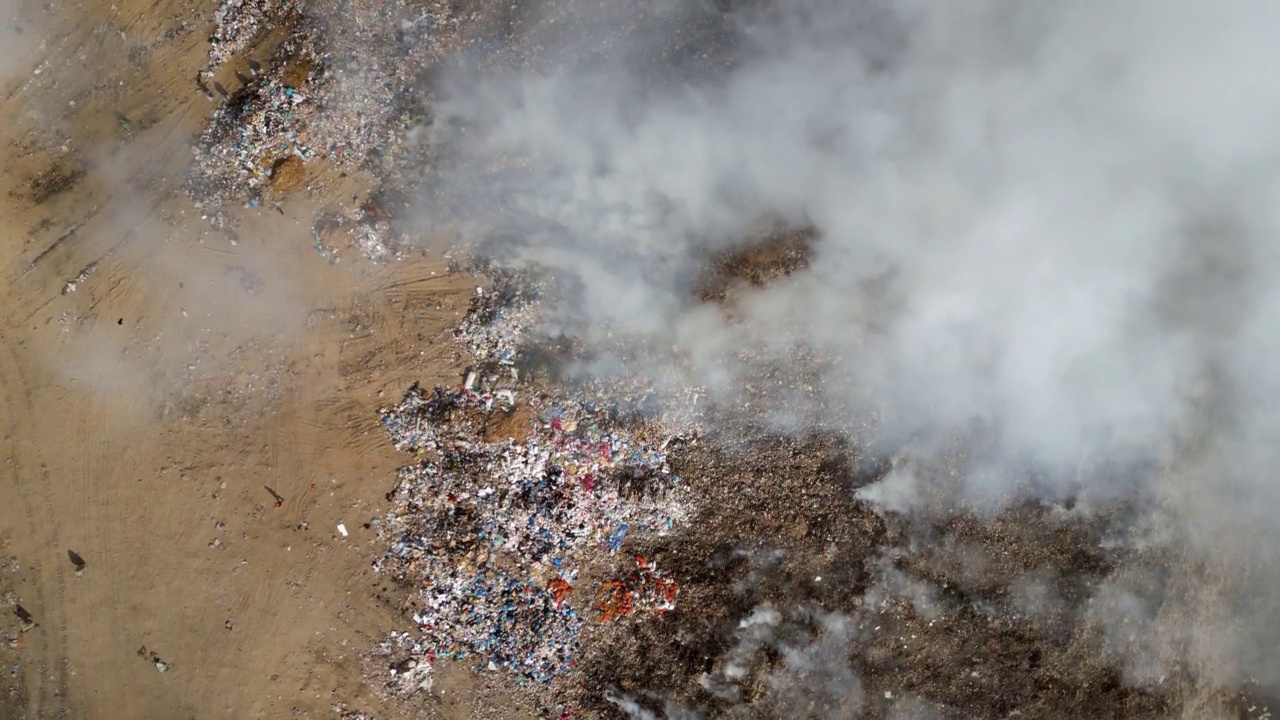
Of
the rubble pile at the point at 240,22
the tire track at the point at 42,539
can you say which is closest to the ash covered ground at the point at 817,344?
the rubble pile at the point at 240,22

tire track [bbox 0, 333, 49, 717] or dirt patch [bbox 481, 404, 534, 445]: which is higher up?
dirt patch [bbox 481, 404, 534, 445]

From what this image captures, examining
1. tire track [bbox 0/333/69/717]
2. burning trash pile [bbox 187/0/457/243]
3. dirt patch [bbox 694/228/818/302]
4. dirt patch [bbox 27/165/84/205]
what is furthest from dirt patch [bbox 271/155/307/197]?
dirt patch [bbox 694/228/818/302]

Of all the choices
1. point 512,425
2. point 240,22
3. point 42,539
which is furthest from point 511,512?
point 240,22

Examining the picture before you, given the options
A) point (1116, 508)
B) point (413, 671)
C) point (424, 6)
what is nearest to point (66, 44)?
point (424, 6)

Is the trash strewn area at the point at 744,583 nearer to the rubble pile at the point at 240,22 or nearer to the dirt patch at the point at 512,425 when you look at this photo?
the dirt patch at the point at 512,425

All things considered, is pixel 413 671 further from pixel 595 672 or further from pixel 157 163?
pixel 157 163

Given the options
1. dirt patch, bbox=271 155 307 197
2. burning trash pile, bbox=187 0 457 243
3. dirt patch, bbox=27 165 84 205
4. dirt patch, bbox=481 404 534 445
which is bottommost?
dirt patch, bbox=481 404 534 445

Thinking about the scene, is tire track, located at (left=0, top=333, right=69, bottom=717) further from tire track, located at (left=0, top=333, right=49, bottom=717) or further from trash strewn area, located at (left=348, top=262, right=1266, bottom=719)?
trash strewn area, located at (left=348, top=262, right=1266, bottom=719)

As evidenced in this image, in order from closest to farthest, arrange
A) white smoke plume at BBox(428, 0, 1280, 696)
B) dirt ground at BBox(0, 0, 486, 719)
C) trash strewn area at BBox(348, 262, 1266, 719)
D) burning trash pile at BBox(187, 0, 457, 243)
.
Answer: white smoke plume at BBox(428, 0, 1280, 696) → burning trash pile at BBox(187, 0, 457, 243) → dirt ground at BBox(0, 0, 486, 719) → trash strewn area at BBox(348, 262, 1266, 719)
